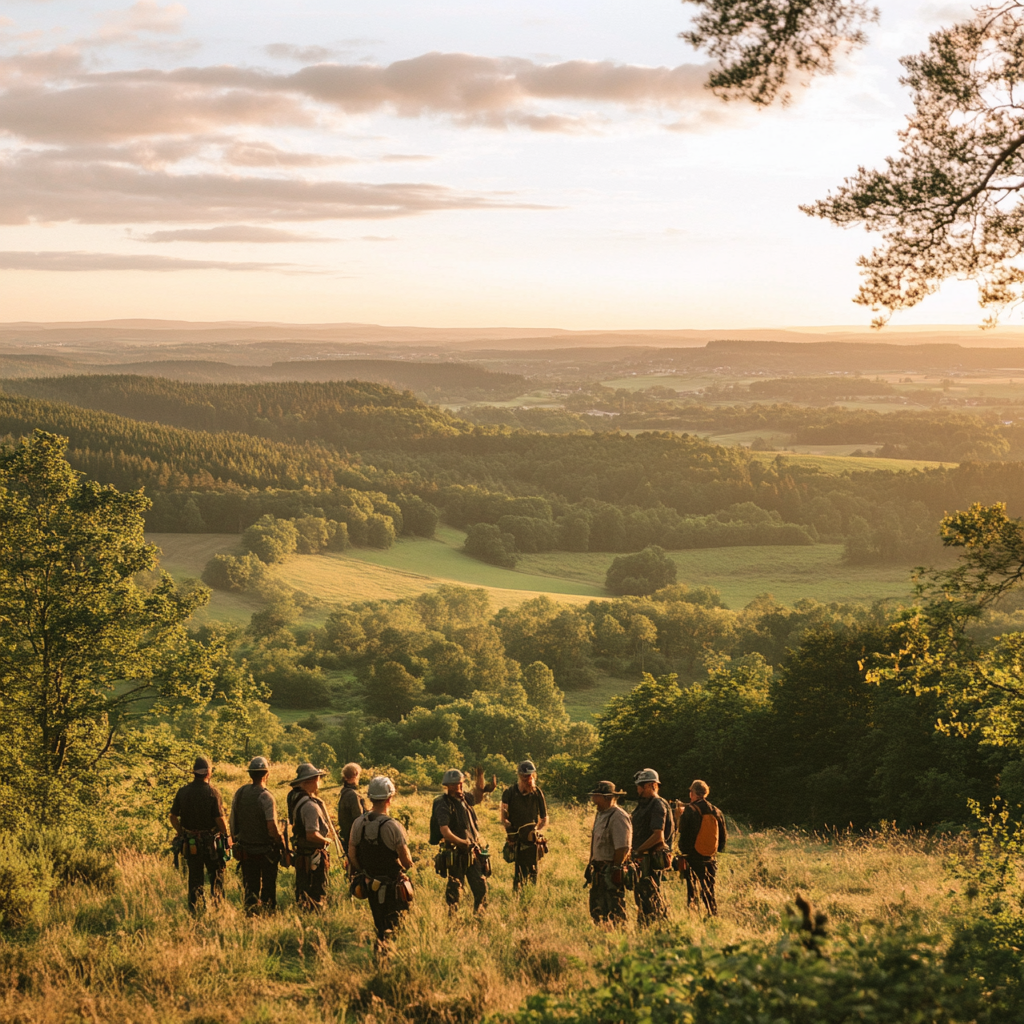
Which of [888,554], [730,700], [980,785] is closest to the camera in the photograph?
[980,785]

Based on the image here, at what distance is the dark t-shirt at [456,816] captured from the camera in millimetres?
8352

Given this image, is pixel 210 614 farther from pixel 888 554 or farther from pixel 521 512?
pixel 888 554

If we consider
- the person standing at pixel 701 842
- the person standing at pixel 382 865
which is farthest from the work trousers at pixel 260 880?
the person standing at pixel 701 842

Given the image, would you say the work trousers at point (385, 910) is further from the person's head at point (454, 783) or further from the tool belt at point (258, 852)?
the tool belt at point (258, 852)

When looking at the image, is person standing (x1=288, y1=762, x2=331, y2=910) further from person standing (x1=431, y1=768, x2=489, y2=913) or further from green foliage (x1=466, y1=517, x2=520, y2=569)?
green foliage (x1=466, y1=517, x2=520, y2=569)

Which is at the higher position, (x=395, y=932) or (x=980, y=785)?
(x=395, y=932)

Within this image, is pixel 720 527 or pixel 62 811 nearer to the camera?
pixel 62 811

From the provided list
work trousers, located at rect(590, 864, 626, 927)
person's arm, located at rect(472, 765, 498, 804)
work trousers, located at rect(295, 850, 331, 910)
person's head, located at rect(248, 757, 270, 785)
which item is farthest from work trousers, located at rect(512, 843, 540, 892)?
person's head, located at rect(248, 757, 270, 785)

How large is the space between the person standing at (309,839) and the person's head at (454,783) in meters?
1.24

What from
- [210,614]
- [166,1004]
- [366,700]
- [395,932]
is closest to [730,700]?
[395,932]

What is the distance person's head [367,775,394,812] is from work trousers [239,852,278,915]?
1686 millimetres

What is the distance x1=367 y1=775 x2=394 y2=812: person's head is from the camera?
290 inches

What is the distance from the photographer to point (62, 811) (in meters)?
12.8

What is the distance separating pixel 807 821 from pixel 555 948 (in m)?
21.7
